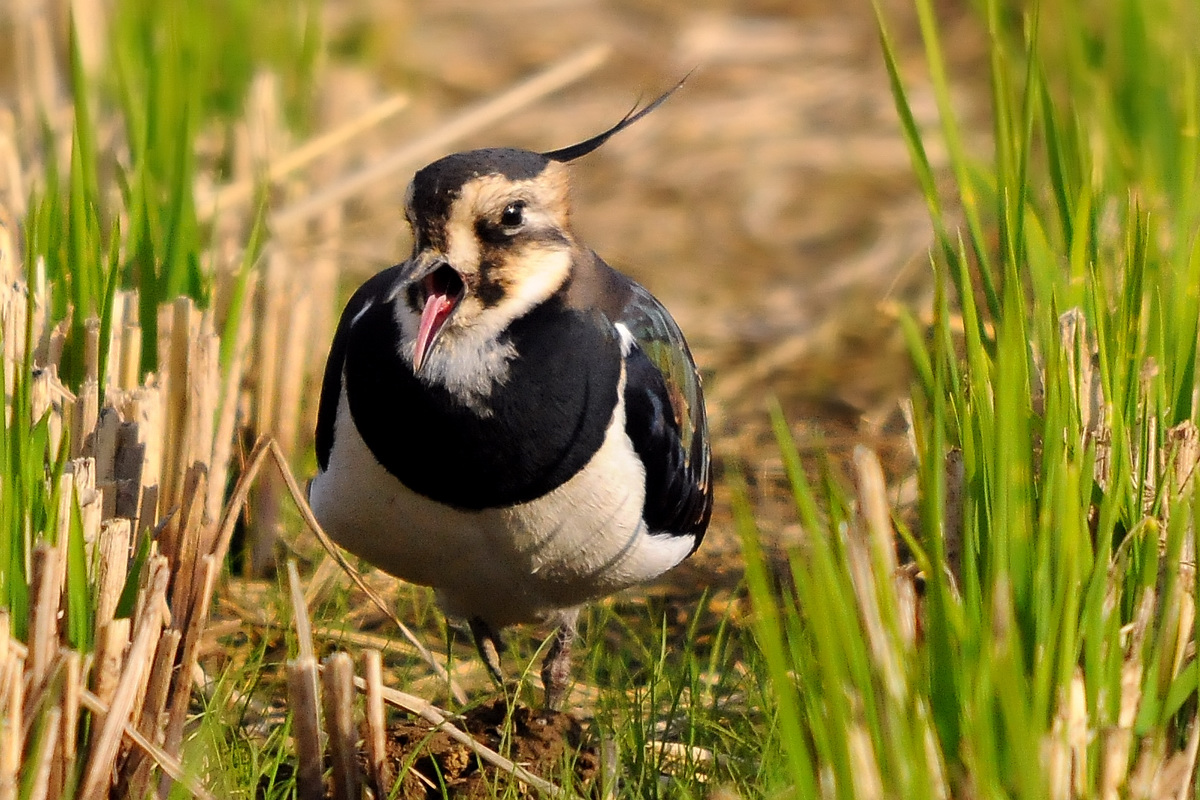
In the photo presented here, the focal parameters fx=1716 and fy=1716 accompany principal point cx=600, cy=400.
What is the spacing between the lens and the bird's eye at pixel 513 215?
9.62 feet

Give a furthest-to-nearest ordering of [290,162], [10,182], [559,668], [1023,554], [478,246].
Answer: [290,162]
[10,182]
[559,668]
[478,246]
[1023,554]

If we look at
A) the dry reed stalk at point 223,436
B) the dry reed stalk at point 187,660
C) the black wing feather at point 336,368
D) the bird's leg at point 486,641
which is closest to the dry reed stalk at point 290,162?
the dry reed stalk at point 223,436

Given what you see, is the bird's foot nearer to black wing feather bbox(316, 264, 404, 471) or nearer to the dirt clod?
the dirt clod

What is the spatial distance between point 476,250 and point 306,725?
33.9 inches


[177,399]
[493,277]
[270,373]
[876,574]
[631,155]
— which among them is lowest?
[270,373]

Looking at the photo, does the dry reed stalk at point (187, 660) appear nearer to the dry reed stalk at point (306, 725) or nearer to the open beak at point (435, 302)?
the dry reed stalk at point (306, 725)

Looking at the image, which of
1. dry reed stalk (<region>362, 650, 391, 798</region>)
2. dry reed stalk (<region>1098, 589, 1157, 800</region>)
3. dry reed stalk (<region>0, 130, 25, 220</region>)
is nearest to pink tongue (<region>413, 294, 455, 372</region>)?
dry reed stalk (<region>362, 650, 391, 798</region>)

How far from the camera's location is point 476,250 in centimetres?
293

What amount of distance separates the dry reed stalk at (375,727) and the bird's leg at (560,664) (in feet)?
2.17

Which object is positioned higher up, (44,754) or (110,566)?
(110,566)

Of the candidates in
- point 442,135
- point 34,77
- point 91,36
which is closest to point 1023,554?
point 442,135

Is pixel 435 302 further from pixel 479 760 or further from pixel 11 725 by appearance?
pixel 11 725

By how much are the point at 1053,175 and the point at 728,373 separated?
244 cm

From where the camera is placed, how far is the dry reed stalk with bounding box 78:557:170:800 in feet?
7.79
